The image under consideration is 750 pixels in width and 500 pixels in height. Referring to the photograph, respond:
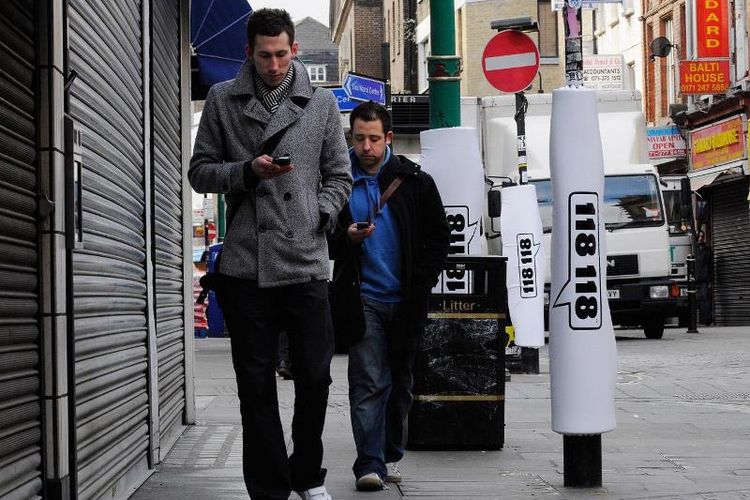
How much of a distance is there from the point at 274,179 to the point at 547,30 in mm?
42922

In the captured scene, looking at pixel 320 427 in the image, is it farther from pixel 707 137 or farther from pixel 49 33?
pixel 707 137

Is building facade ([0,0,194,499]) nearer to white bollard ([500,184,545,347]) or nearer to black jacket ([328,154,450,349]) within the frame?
black jacket ([328,154,450,349])

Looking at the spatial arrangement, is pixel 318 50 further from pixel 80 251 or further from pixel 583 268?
pixel 80 251

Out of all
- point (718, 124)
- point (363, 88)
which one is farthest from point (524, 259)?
point (718, 124)

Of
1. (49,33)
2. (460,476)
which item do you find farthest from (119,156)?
(460,476)

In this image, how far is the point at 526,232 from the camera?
16.0m

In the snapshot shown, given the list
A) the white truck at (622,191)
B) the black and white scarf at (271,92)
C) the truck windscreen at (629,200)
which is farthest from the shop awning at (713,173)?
the black and white scarf at (271,92)

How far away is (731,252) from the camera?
3788cm

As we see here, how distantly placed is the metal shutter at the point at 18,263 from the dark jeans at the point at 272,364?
3.71ft

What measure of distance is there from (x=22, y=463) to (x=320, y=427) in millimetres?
1755

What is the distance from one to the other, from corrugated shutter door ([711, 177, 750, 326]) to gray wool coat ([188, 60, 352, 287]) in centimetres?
3105

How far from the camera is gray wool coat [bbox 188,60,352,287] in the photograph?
638cm

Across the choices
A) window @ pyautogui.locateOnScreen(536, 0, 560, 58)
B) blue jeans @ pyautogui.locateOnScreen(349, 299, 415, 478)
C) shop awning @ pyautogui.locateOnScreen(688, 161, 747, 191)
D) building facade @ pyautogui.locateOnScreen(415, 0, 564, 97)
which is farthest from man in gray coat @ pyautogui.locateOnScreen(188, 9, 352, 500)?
window @ pyautogui.locateOnScreen(536, 0, 560, 58)

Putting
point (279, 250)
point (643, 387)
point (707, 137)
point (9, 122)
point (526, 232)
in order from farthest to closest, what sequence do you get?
point (707, 137) < point (526, 232) < point (643, 387) < point (279, 250) < point (9, 122)
